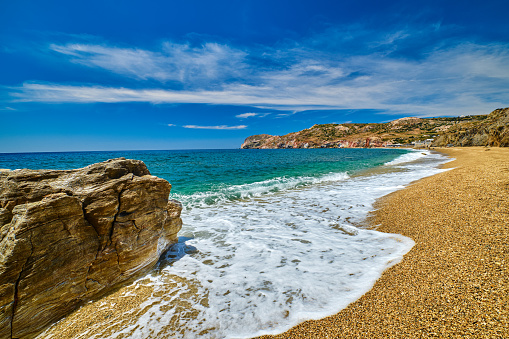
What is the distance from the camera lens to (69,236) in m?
4.17

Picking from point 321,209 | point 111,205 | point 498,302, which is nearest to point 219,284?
point 111,205

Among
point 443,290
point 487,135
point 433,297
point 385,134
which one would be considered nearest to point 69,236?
point 433,297

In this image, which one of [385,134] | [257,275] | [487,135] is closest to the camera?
[257,275]

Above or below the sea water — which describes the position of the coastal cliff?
above

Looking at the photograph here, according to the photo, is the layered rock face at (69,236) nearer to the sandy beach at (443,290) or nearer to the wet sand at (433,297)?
the wet sand at (433,297)

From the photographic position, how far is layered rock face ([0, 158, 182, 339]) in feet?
11.6

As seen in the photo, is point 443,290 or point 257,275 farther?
point 257,275

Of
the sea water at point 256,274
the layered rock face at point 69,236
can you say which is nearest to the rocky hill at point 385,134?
the sea water at point 256,274

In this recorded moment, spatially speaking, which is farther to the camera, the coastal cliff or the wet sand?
the coastal cliff

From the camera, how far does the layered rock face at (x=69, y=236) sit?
140 inches

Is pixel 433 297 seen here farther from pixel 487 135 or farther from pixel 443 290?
pixel 487 135

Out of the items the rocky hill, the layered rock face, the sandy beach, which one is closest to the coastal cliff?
the rocky hill

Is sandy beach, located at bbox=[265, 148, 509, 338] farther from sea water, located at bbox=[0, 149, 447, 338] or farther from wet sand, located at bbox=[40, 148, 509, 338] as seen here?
sea water, located at bbox=[0, 149, 447, 338]

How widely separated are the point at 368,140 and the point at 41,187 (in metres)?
158
